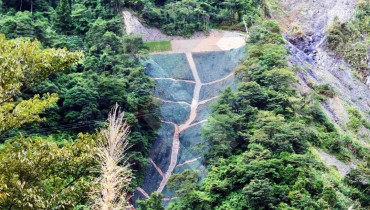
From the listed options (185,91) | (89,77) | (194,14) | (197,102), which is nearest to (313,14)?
(194,14)

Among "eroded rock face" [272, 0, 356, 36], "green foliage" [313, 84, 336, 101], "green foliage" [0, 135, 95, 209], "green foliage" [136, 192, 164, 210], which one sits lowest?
"green foliage" [136, 192, 164, 210]

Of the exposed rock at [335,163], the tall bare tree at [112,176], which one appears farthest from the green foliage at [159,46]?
the tall bare tree at [112,176]

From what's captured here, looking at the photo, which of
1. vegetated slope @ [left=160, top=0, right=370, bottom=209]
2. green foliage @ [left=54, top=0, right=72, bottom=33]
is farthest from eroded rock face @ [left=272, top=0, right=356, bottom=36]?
green foliage @ [left=54, top=0, right=72, bottom=33]

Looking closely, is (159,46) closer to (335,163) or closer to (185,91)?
(185,91)

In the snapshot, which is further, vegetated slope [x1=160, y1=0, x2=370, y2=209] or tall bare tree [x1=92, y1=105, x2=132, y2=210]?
vegetated slope [x1=160, y1=0, x2=370, y2=209]

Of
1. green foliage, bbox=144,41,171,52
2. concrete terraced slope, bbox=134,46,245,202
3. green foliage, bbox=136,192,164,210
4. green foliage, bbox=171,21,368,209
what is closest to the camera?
green foliage, bbox=136,192,164,210

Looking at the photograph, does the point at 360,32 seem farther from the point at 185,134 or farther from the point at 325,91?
the point at 185,134

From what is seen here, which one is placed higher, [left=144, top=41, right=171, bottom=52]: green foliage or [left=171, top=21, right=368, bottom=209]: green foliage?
[left=144, top=41, right=171, bottom=52]: green foliage

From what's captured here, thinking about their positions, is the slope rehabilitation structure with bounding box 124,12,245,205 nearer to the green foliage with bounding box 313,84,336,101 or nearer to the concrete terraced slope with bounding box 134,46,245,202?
the concrete terraced slope with bounding box 134,46,245,202

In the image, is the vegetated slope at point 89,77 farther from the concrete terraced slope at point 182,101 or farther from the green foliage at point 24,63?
the green foliage at point 24,63
